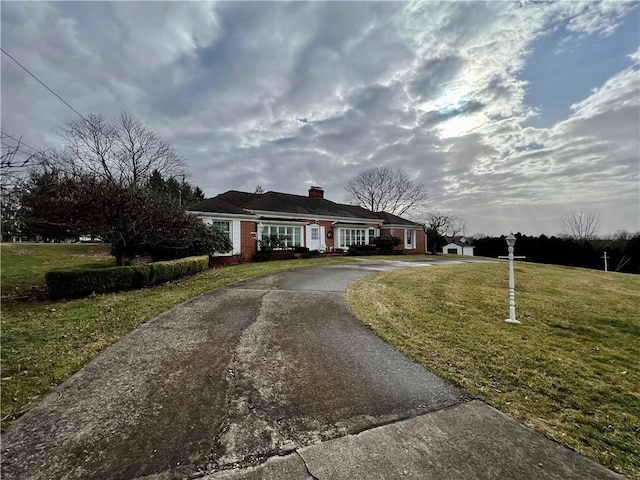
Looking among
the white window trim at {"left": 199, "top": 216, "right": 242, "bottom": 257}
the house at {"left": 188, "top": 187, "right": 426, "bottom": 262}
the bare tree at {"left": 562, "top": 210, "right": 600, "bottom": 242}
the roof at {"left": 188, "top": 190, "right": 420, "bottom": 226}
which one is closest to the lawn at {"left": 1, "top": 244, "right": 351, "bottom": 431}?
the white window trim at {"left": 199, "top": 216, "right": 242, "bottom": 257}

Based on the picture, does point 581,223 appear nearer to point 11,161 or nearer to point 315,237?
point 315,237

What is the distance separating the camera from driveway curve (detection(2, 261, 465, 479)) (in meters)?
2.21

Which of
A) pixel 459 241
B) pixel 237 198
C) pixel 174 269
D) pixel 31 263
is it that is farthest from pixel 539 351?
pixel 459 241

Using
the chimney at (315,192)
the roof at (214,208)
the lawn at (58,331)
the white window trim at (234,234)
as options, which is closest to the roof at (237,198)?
the roof at (214,208)

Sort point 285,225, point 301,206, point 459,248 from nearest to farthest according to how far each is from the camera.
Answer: point 285,225
point 301,206
point 459,248

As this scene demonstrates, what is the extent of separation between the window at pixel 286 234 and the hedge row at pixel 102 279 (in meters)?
10.1

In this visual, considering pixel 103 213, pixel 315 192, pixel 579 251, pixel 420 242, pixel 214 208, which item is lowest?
pixel 579 251

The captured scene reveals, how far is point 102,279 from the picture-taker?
8109 mm

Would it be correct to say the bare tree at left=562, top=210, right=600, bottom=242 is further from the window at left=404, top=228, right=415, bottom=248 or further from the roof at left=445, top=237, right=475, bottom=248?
the window at left=404, top=228, right=415, bottom=248

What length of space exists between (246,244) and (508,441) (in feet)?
57.9

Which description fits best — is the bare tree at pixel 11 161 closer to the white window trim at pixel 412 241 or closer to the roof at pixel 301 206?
the roof at pixel 301 206

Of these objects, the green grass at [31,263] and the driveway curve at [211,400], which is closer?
the driveway curve at [211,400]

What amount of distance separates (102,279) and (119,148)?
23.2m

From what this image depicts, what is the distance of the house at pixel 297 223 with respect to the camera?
59.4 feet
